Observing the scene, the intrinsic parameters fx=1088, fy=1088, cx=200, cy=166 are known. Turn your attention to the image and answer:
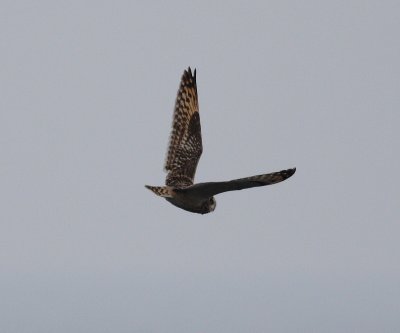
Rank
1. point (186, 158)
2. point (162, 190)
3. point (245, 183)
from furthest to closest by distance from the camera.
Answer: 1. point (186, 158)
2. point (162, 190)
3. point (245, 183)

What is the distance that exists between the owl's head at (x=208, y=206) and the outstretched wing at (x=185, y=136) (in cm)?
216

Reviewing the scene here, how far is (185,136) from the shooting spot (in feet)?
93.3

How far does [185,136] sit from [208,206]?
410 cm

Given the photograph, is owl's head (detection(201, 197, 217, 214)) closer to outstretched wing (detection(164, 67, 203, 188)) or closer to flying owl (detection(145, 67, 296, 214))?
flying owl (detection(145, 67, 296, 214))

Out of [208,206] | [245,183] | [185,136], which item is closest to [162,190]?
[208,206]

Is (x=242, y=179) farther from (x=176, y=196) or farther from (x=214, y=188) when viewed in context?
(x=176, y=196)

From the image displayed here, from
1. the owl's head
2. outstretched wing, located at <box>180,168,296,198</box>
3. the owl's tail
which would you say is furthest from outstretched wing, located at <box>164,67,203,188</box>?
outstretched wing, located at <box>180,168,296,198</box>

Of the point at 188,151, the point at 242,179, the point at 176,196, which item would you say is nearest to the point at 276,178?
the point at 242,179

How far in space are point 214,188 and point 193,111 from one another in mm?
6272

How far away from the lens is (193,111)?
28.8 metres

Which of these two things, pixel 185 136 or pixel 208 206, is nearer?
pixel 208 206

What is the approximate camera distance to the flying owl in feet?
79.9

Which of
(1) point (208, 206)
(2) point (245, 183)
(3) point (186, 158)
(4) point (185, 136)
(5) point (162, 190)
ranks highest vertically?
(4) point (185, 136)

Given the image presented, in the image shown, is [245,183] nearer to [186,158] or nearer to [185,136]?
[186,158]
